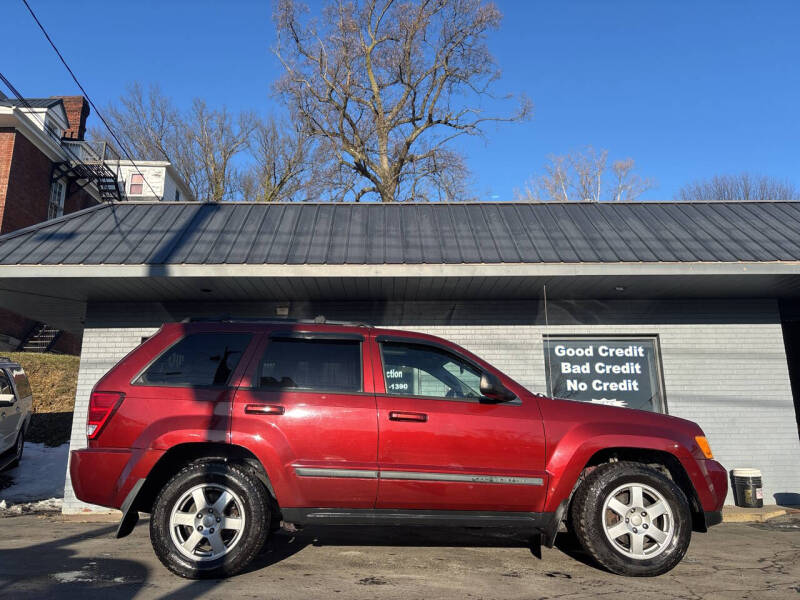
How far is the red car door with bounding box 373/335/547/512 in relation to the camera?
166 inches

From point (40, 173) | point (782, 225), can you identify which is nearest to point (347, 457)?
point (782, 225)

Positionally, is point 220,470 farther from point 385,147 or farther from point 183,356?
point 385,147

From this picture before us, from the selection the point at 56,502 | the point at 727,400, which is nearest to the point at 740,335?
the point at 727,400

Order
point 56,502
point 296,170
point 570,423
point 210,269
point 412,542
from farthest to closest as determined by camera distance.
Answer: point 296,170 < point 56,502 < point 210,269 < point 412,542 < point 570,423

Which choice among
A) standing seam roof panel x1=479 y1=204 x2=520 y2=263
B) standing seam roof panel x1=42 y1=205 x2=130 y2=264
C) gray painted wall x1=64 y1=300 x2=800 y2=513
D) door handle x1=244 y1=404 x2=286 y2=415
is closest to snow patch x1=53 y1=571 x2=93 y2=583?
door handle x1=244 y1=404 x2=286 y2=415

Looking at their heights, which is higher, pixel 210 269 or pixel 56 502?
pixel 210 269

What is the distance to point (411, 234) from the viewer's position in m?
8.07

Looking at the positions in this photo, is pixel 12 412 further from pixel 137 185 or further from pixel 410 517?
pixel 137 185

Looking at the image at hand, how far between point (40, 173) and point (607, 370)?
2408 cm

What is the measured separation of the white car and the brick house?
10.7 meters

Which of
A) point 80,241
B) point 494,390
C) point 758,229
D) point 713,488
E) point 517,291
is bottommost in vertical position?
point 713,488

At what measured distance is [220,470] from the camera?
13.7 ft

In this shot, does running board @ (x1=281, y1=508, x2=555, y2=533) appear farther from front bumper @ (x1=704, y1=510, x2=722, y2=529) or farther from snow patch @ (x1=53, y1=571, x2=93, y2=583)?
snow patch @ (x1=53, y1=571, x2=93, y2=583)

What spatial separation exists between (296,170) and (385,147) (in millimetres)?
7519
